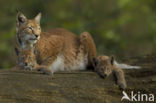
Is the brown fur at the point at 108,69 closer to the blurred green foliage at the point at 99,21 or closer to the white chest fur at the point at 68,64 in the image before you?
the white chest fur at the point at 68,64

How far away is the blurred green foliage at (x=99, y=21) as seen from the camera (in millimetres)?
15227

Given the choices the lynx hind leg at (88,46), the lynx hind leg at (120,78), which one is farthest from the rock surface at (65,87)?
the lynx hind leg at (88,46)

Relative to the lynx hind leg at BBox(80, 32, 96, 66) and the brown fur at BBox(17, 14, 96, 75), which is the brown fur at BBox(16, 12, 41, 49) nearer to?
the brown fur at BBox(17, 14, 96, 75)

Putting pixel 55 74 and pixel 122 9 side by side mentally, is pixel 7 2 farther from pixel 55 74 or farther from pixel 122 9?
pixel 55 74

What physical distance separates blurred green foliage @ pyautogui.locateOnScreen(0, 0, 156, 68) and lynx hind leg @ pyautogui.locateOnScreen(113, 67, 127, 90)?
6.53 meters

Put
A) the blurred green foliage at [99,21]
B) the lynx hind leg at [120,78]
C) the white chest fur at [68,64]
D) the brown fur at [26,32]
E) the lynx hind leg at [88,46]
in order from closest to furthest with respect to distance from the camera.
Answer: the lynx hind leg at [120,78], the brown fur at [26,32], the white chest fur at [68,64], the lynx hind leg at [88,46], the blurred green foliage at [99,21]

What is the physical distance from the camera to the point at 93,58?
783cm

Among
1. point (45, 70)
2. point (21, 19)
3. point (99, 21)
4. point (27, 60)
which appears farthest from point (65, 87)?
point (99, 21)

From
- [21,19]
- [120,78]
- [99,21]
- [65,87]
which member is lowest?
[65,87]

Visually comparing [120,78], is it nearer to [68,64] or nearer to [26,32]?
[68,64]

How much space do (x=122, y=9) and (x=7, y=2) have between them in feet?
17.5

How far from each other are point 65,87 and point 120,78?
1138 mm

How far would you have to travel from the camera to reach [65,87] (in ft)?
21.7

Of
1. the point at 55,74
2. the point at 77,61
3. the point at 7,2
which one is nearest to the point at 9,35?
the point at 7,2
